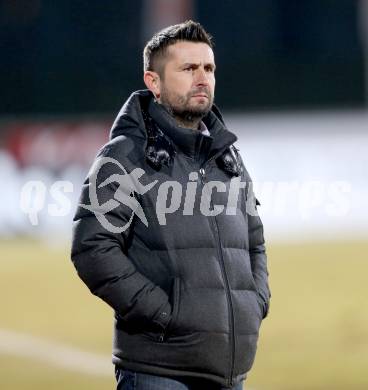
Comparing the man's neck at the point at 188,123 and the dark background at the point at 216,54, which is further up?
the man's neck at the point at 188,123

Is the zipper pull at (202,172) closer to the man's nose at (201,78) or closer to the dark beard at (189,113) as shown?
the dark beard at (189,113)

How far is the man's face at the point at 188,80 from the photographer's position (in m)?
3.77

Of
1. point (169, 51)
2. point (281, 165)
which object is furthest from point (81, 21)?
point (169, 51)

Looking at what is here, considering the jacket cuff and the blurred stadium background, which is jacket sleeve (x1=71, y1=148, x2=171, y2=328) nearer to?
the jacket cuff

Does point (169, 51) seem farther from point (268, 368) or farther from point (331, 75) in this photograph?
point (331, 75)

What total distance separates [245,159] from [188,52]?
11.9m

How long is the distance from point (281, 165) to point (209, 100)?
1183 centimetres

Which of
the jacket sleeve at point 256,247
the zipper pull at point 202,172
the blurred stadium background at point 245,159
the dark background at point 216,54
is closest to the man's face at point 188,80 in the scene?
the zipper pull at point 202,172

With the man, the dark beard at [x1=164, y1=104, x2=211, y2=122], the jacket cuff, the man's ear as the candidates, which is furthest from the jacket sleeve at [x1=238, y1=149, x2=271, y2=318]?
the man's ear

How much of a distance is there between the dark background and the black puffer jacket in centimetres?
1350

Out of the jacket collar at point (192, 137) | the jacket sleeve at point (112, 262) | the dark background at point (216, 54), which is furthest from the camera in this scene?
the dark background at point (216, 54)

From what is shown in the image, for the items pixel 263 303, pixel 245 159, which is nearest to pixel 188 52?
pixel 263 303

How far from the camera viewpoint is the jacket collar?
3.76 meters

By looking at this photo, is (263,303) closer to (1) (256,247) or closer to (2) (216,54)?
(1) (256,247)
